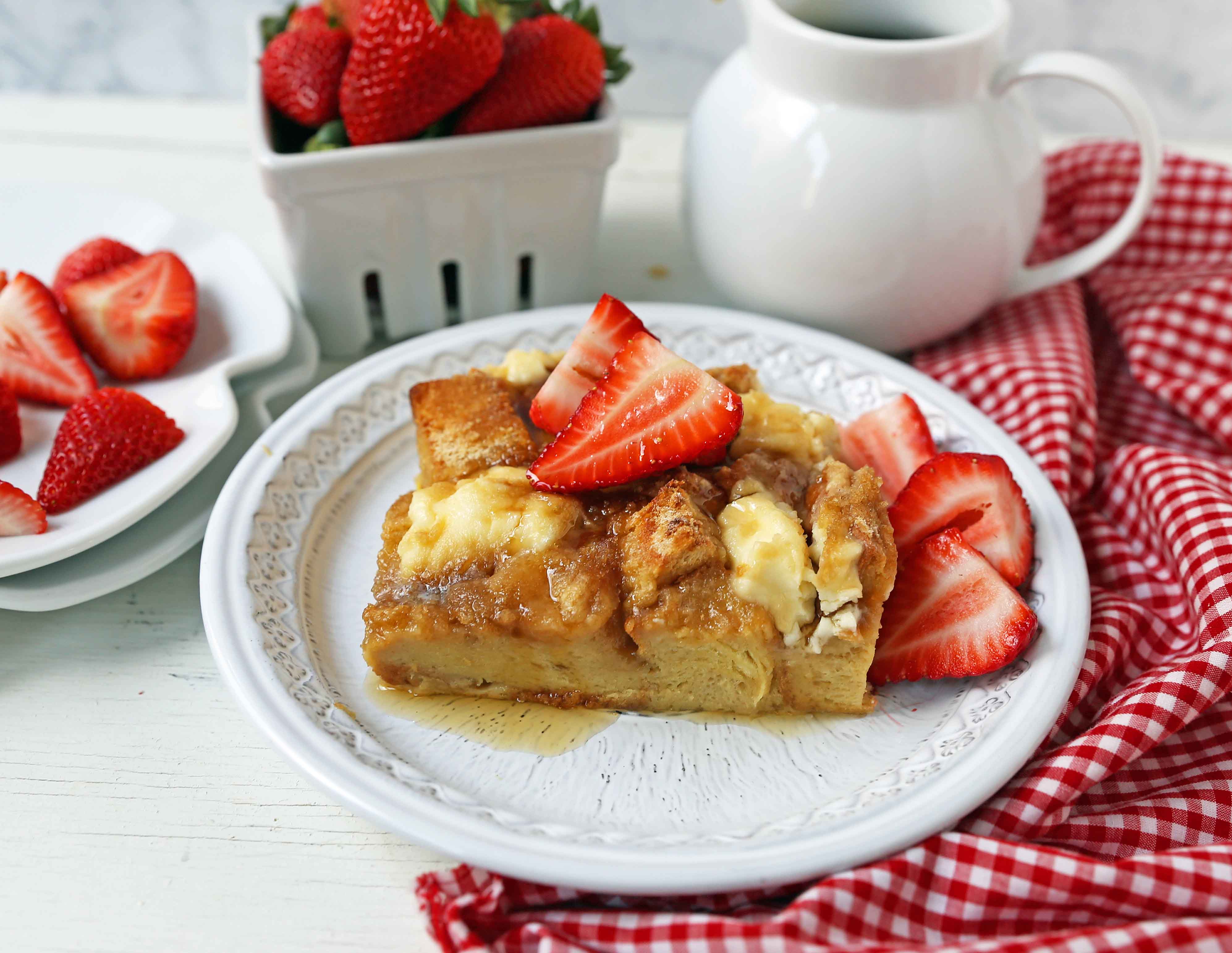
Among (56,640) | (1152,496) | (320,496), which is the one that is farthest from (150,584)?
(1152,496)

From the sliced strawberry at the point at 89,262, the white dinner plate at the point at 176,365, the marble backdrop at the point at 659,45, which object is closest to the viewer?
the white dinner plate at the point at 176,365

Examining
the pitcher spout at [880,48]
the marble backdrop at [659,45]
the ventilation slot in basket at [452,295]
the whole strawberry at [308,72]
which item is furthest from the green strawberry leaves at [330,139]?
the marble backdrop at [659,45]

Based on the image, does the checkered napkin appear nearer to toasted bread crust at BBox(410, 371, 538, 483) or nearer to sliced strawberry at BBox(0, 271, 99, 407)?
toasted bread crust at BBox(410, 371, 538, 483)

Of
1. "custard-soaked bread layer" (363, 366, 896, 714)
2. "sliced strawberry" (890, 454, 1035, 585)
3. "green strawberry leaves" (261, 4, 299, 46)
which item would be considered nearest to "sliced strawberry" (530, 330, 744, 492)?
"custard-soaked bread layer" (363, 366, 896, 714)

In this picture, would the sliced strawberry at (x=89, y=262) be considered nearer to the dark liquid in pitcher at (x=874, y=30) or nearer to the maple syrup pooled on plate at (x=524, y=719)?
the maple syrup pooled on plate at (x=524, y=719)

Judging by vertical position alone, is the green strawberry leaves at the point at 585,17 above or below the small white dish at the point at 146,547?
above

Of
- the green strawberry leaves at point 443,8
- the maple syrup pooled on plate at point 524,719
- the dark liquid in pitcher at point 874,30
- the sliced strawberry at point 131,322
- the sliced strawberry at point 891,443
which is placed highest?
the green strawberry leaves at point 443,8

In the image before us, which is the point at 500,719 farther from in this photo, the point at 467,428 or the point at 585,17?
the point at 585,17
